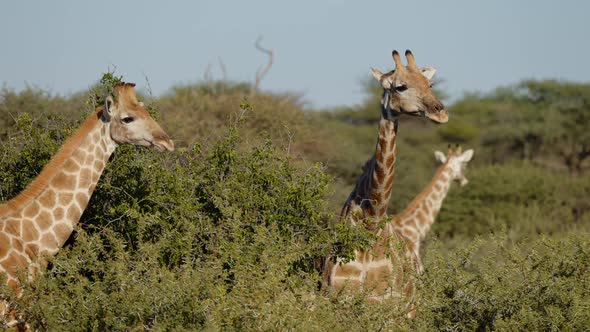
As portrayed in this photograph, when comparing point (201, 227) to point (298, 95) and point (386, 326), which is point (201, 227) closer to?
point (386, 326)

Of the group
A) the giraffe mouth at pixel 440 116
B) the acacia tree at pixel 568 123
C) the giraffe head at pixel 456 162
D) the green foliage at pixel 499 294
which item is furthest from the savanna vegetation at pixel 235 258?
the acacia tree at pixel 568 123

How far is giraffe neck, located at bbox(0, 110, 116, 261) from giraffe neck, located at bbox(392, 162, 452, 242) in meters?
3.88

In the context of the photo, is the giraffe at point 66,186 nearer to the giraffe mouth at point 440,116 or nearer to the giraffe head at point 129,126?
the giraffe head at point 129,126

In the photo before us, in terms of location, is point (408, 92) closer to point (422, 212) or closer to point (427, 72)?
point (427, 72)

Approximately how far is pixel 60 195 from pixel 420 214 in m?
4.73

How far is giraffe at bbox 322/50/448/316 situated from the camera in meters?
7.61

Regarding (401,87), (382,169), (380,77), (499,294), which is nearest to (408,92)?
(401,87)

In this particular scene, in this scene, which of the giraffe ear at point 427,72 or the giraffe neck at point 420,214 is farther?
the giraffe neck at point 420,214

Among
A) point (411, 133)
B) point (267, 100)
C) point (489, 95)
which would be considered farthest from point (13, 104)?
point (489, 95)

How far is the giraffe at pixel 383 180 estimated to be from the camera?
300 inches

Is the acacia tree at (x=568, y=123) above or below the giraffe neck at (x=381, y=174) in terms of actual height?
above

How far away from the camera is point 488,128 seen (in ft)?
112

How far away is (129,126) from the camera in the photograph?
7.09m

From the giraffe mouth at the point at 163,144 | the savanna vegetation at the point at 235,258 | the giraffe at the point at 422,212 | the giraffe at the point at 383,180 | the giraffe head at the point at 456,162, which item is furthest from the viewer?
the giraffe head at the point at 456,162
